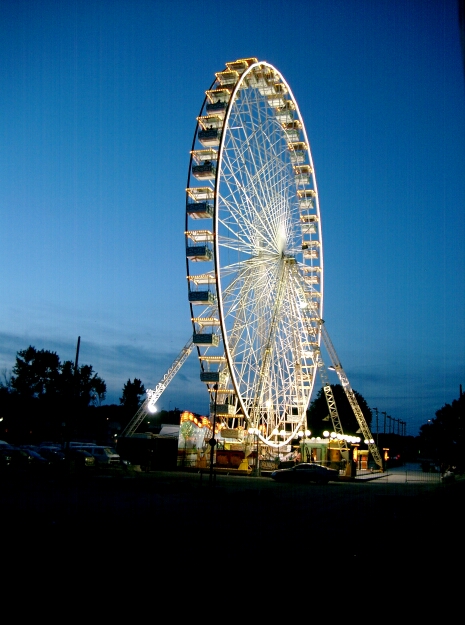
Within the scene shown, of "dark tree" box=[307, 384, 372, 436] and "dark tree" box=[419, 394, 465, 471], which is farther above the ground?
"dark tree" box=[307, 384, 372, 436]

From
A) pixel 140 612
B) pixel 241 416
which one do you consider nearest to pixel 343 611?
pixel 140 612

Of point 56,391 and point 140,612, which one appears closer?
point 140,612

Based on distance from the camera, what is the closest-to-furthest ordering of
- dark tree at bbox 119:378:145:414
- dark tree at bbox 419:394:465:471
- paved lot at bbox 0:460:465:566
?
paved lot at bbox 0:460:465:566 < dark tree at bbox 419:394:465:471 < dark tree at bbox 119:378:145:414

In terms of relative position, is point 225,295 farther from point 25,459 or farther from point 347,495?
point 25,459

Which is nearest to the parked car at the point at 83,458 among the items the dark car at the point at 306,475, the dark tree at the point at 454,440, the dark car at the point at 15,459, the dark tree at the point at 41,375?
the dark car at the point at 15,459

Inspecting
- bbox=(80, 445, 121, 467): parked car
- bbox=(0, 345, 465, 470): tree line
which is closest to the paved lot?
bbox=(80, 445, 121, 467): parked car

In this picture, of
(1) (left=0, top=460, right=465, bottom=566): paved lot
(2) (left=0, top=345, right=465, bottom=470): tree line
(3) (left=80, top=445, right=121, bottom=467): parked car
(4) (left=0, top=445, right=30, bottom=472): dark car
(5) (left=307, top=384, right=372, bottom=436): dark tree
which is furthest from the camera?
(5) (left=307, top=384, right=372, bottom=436): dark tree

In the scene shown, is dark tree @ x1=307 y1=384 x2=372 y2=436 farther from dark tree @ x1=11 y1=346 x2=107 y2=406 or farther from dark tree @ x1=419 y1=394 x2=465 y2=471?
dark tree @ x1=419 y1=394 x2=465 y2=471

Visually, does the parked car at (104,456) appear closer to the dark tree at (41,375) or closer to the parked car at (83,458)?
the parked car at (83,458)

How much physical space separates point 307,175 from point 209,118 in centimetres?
1060

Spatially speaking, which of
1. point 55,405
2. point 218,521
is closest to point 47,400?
point 55,405

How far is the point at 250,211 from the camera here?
35.2 metres

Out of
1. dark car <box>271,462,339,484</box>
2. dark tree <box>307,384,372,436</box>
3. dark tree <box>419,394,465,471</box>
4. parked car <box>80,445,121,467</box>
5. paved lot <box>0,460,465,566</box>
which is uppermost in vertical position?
Answer: dark tree <box>307,384,372,436</box>

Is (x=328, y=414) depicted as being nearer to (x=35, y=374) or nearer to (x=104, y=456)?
(x=35, y=374)
